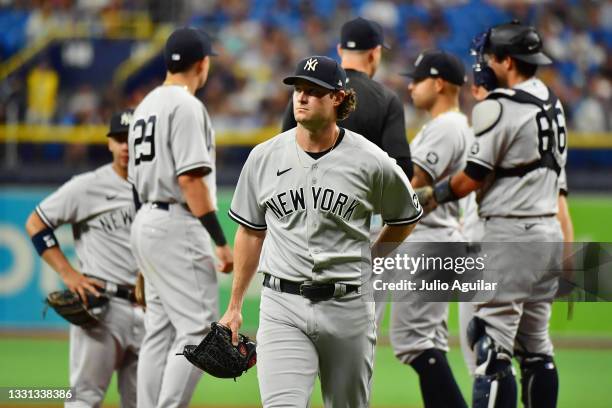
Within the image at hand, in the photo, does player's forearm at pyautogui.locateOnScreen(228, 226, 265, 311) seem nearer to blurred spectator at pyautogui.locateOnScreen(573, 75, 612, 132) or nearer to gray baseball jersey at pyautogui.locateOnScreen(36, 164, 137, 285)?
gray baseball jersey at pyautogui.locateOnScreen(36, 164, 137, 285)

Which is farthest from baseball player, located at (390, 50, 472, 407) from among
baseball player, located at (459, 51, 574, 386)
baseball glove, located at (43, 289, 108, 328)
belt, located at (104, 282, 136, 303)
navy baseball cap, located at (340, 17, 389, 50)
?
baseball glove, located at (43, 289, 108, 328)

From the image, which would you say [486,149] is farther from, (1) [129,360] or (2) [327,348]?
(1) [129,360]

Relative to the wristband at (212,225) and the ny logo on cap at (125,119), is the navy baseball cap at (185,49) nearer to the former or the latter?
the ny logo on cap at (125,119)

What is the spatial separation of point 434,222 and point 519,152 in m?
0.94

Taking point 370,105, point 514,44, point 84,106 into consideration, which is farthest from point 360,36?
point 84,106

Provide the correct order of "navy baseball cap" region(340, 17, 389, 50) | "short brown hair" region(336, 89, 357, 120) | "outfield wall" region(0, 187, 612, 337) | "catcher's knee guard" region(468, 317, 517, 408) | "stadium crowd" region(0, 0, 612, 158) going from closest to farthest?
1. "short brown hair" region(336, 89, 357, 120)
2. "catcher's knee guard" region(468, 317, 517, 408)
3. "navy baseball cap" region(340, 17, 389, 50)
4. "outfield wall" region(0, 187, 612, 337)
5. "stadium crowd" region(0, 0, 612, 158)

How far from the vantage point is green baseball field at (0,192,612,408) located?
26.2 ft

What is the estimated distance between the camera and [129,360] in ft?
20.6

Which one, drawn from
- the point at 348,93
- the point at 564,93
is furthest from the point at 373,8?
the point at 348,93

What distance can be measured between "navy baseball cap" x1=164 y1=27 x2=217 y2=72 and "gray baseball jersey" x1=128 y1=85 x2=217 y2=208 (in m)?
0.20

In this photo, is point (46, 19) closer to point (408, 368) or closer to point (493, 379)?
point (408, 368)

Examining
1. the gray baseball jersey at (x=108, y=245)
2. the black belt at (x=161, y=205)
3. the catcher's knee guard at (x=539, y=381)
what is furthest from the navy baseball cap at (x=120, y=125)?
the catcher's knee guard at (x=539, y=381)

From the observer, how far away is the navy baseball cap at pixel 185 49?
5.95 m

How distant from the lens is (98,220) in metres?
6.23
